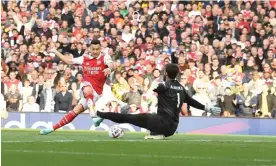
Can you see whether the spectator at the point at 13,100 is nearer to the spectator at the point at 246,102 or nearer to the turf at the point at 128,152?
the spectator at the point at 246,102

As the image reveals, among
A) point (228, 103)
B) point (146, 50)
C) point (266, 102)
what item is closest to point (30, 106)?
point (146, 50)

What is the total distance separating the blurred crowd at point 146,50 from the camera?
2527 cm

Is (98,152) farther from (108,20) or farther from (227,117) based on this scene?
(108,20)

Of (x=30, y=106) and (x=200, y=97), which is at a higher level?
(x=200, y=97)

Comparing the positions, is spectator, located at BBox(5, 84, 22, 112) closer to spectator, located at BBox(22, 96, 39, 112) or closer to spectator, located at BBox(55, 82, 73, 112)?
spectator, located at BBox(22, 96, 39, 112)

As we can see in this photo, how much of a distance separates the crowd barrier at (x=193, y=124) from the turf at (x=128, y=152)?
19.6ft

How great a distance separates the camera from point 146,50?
92.1 ft

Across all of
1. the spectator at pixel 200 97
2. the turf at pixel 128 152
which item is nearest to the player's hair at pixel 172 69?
the turf at pixel 128 152

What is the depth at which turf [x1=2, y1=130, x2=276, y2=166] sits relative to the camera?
43.3ft

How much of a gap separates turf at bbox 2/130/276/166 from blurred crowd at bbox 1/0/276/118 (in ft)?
23.8

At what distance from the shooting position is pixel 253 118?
943 inches

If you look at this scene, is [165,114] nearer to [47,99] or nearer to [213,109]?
[213,109]

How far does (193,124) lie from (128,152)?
9906mm

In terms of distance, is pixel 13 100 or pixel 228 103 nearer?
pixel 228 103
